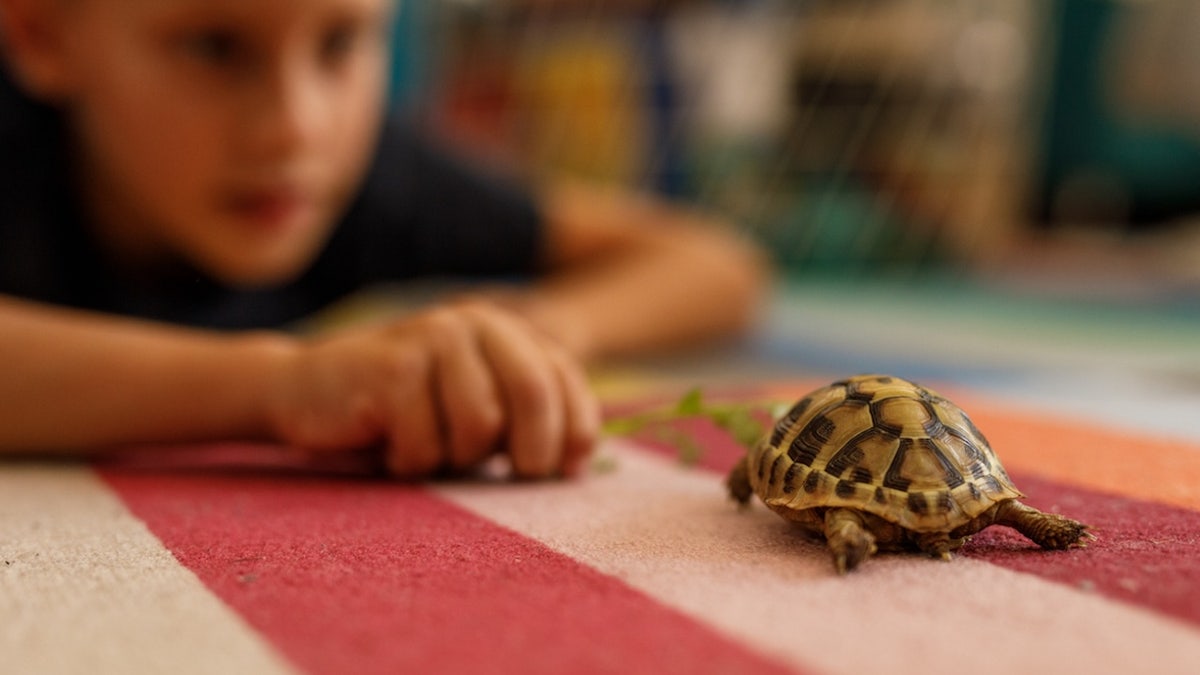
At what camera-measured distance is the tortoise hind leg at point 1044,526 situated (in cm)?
42

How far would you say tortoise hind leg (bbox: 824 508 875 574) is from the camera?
39 cm

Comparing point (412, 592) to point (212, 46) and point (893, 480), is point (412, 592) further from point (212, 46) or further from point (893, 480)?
point (212, 46)

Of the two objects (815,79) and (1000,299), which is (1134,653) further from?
(815,79)

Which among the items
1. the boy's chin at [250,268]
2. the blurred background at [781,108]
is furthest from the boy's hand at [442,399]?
the blurred background at [781,108]

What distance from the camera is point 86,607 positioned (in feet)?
1.21

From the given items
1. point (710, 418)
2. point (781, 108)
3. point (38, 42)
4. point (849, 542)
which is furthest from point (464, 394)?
point (781, 108)

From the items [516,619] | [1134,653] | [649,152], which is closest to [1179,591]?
[1134,653]

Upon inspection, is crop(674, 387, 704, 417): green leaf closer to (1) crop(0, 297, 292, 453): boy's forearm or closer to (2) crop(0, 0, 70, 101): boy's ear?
(1) crop(0, 297, 292, 453): boy's forearm

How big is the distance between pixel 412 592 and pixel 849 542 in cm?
15

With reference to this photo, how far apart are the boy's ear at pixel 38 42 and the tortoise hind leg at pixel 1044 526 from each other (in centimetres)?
80

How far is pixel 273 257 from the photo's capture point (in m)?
0.90

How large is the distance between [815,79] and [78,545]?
7.84 ft

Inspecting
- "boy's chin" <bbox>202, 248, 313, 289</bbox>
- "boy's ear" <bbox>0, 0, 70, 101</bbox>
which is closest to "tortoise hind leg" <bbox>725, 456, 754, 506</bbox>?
"boy's chin" <bbox>202, 248, 313, 289</bbox>

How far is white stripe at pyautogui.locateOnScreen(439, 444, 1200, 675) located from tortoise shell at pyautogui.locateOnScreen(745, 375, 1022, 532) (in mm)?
21
